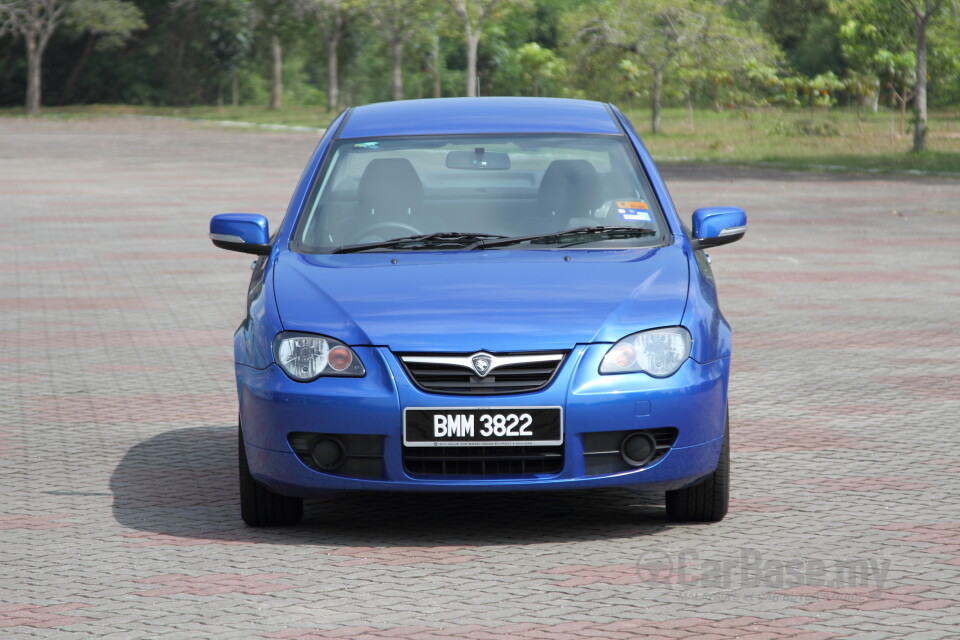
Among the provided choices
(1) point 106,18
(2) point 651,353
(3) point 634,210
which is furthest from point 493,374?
(1) point 106,18

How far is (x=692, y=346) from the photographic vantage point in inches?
213

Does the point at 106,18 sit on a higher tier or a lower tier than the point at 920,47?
higher

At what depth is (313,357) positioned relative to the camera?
536 cm

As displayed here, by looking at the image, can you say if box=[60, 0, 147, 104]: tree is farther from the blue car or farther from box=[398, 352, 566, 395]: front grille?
box=[398, 352, 566, 395]: front grille

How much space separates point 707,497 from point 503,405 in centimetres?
99

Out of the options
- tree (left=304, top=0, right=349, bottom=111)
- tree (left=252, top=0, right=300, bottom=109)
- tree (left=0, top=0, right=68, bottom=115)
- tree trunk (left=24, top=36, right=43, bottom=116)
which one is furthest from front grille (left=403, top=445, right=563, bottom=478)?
tree trunk (left=24, top=36, right=43, bottom=116)

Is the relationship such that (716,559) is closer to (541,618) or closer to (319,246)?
(541,618)

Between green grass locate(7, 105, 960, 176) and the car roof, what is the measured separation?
2376 centimetres

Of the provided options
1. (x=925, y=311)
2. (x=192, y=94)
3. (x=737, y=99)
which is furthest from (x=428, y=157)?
(x=192, y=94)

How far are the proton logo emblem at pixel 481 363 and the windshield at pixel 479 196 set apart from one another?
0.99 meters

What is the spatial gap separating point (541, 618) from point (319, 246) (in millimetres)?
2240

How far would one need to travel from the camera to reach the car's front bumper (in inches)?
204

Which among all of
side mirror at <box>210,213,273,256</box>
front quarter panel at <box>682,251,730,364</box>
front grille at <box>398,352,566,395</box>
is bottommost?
front grille at <box>398,352,566,395</box>

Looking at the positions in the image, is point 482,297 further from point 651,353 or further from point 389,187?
point 389,187
